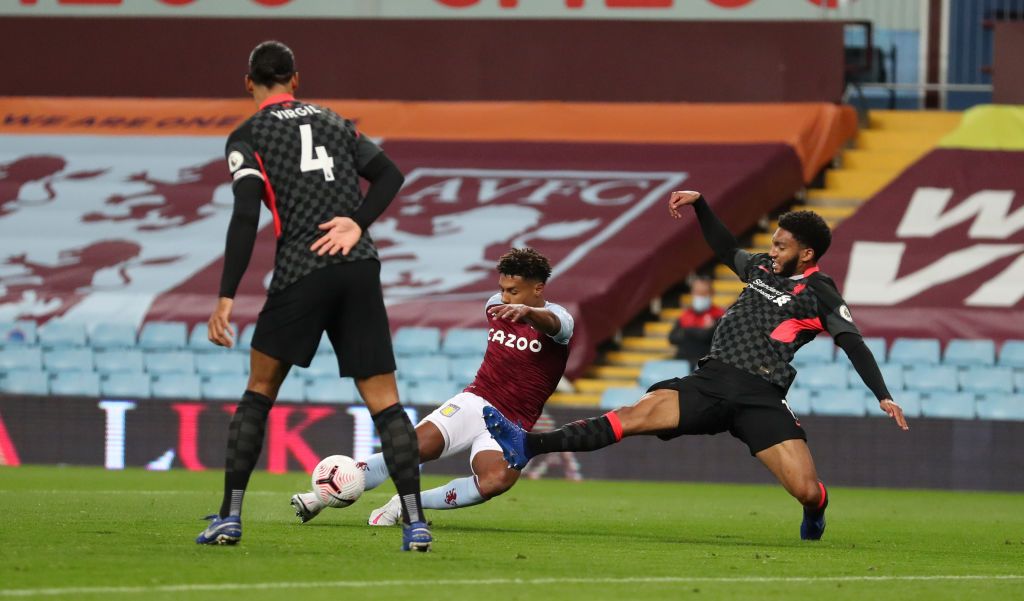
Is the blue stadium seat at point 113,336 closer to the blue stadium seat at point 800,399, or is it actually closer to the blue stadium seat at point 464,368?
the blue stadium seat at point 464,368

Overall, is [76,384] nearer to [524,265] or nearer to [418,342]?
[418,342]

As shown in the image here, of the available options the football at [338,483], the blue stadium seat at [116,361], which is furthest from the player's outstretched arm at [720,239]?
the blue stadium seat at [116,361]

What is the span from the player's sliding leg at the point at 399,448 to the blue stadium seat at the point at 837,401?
32.2 ft

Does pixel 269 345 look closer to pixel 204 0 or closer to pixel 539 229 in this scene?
pixel 539 229

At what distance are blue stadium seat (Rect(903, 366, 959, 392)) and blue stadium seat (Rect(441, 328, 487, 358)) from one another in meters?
4.33

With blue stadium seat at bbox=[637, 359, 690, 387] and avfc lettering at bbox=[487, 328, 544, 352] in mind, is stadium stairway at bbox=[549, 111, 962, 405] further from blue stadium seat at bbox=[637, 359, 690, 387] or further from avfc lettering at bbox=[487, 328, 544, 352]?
avfc lettering at bbox=[487, 328, 544, 352]

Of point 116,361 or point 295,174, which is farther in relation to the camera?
point 116,361

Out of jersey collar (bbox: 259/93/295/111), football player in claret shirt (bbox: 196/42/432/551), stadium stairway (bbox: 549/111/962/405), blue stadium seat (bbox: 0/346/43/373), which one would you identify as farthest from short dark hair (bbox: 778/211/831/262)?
blue stadium seat (bbox: 0/346/43/373)

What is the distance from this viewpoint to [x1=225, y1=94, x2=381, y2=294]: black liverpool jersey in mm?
6316

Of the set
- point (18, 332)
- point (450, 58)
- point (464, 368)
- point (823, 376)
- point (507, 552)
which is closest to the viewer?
point (507, 552)

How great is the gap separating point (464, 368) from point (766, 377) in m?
8.63

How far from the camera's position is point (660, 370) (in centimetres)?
1623

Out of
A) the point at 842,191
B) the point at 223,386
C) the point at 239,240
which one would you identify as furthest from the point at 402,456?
the point at 842,191

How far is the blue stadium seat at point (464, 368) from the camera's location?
1666cm
